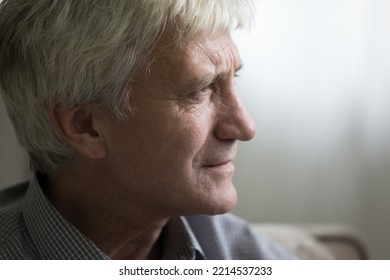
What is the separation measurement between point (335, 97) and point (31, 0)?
1.46 m

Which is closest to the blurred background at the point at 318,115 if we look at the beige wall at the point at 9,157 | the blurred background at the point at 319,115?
the blurred background at the point at 319,115


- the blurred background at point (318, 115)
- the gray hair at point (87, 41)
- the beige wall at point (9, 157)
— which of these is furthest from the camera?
the blurred background at point (318, 115)

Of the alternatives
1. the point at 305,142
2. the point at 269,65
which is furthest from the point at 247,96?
the point at 305,142

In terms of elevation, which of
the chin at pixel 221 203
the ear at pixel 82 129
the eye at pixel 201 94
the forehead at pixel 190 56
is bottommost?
the chin at pixel 221 203

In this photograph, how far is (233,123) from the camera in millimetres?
1104

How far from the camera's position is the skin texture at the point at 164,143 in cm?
107

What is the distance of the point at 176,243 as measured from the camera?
125 cm

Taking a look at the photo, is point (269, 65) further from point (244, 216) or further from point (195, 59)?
point (195, 59)

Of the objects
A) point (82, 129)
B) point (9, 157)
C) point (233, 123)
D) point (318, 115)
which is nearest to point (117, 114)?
point (82, 129)

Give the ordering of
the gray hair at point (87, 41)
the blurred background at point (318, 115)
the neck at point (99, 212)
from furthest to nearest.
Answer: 1. the blurred background at point (318, 115)
2. the neck at point (99, 212)
3. the gray hair at point (87, 41)

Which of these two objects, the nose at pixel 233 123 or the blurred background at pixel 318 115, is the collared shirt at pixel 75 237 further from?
the blurred background at pixel 318 115

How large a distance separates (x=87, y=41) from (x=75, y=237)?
33 centimetres

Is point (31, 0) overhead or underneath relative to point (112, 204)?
overhead

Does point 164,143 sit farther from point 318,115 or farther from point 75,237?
point 318,115
